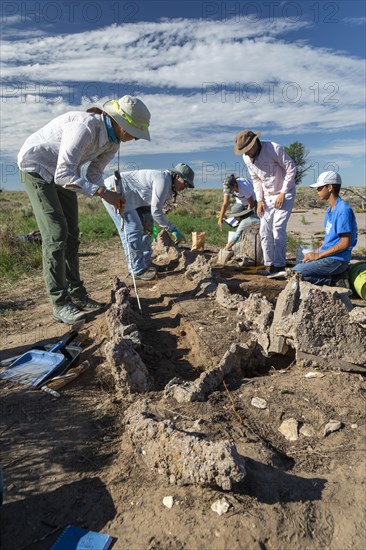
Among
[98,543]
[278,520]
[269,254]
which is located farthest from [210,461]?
[269,254]

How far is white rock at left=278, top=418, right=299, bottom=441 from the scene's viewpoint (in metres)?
2.58

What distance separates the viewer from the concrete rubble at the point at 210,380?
2.83 m

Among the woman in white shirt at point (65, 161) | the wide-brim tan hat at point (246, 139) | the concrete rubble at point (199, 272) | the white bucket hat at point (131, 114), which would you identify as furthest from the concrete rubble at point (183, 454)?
the wide-brim tan hat at point (246, 139)

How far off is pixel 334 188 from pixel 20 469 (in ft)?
13.9

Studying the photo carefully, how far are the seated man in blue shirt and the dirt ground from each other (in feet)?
5.99

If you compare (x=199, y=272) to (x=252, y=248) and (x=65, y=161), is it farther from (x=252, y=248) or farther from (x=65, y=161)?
(x=65, y=161)

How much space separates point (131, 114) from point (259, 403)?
8.83ft

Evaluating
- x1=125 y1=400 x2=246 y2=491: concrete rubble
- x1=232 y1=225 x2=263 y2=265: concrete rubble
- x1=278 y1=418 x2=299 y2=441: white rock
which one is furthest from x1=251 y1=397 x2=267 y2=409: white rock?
x1=232 y1=225 x2=263 y2=265: concrete rubble

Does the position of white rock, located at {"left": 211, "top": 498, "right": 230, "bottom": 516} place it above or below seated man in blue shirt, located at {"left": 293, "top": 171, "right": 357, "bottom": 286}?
below

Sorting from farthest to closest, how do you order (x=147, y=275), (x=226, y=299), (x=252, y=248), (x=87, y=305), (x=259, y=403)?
(x=252, y=248) → (x=147, y=275) → (x=87, y=305) → (x=226, y=299) → (x=259, y=403)

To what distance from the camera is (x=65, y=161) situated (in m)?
3.91

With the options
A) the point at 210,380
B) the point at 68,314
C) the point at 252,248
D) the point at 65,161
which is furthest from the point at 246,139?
the point at 210,380

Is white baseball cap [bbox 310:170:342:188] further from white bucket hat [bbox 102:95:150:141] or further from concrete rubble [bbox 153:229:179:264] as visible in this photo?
concrete rubble [bbox 153:229:179:264]

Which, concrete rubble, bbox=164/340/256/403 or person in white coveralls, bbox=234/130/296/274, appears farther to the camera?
person in white coveralls, bbox=234/130/296/274
